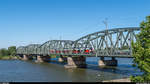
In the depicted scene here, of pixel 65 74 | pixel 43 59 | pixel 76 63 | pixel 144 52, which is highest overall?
pixel 144 52

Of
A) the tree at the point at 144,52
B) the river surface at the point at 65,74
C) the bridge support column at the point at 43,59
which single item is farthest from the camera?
the bridge support column at the point at 43,59

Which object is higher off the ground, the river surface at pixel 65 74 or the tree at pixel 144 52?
the tree at pixel 144 52

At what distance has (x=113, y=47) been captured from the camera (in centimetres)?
6106

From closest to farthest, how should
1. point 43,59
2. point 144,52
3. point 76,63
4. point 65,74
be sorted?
point 144,52, point 65,74, point 76,63, point 43,59

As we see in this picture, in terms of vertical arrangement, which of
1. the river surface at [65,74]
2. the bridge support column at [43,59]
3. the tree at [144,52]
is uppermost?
the tree at [144,52]

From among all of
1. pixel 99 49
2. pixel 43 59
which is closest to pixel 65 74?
pixel 99 49

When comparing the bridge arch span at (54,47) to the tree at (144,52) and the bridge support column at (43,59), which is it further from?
the tree at (144,52)

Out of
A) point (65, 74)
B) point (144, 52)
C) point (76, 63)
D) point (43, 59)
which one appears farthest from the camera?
point (43, 59)

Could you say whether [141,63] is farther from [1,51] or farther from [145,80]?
[1,51]

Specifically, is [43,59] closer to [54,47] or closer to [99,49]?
[54,47]

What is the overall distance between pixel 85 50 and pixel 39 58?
62.6m

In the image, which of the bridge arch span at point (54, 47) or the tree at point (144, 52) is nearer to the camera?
the tree at point (144, 52)

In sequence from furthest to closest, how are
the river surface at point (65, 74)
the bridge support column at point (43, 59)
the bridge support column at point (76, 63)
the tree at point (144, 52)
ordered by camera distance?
the bridge support column at point (43, 59) → the bridge support column at point (76, 63) → the river surface at point (65, 74) → the tree at point (144, 52)

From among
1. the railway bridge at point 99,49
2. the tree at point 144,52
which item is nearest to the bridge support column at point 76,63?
the railway bridge at point 99,49
